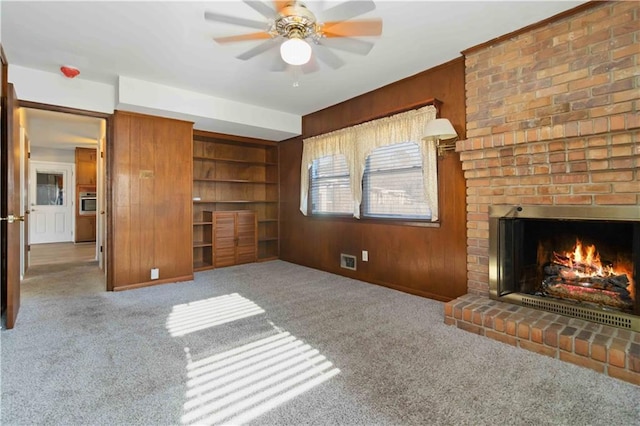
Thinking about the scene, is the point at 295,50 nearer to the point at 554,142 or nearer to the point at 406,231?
the point at 554,142

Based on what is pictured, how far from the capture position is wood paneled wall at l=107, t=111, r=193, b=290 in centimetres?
373

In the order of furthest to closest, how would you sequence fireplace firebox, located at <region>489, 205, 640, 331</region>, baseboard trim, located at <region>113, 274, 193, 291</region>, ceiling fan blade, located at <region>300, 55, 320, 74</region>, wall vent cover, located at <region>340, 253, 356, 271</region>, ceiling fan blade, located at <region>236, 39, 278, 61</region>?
wall vent cover, located at <region>340, 253, 356, 271</region>
baseboard trim, located at <region>113, 274, 193, 291</region>
ceiling fan blade, located at <region>300, 55, 320, 74</region>
ceiling fan blade, located at <region>236, 39, 278, 61</region>
fireplace firebox, located at <region>489, 205, 640, 331</region>

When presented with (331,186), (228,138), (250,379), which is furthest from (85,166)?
(250,379)

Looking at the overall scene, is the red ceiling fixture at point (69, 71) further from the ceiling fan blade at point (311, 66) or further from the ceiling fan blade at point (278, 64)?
the ceiling fan blade at point (311, 66)

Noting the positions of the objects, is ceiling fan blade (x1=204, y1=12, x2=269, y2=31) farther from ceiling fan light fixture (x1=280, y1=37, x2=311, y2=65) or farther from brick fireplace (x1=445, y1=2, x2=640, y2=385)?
brick fireplace (x1=445, y1=2, x2=640, y2=385)

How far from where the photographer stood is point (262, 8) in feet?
6.29

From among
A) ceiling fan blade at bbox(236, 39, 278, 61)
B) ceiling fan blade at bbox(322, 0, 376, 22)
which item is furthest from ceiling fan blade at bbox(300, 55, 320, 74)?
ceiling fan blade at bbox(322, 0, 376, 22)

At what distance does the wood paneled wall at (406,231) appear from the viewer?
308 cm

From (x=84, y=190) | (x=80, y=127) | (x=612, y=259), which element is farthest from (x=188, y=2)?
(x=84, y=190)

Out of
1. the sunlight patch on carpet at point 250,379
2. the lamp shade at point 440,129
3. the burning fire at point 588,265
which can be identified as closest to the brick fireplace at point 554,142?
the lamp shade at point 440,129

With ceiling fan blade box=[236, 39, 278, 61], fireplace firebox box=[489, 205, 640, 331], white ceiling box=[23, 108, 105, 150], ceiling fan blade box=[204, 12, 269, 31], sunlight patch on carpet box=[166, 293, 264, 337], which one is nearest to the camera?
ceiling fan blade box=[204, 12, 269, 31]

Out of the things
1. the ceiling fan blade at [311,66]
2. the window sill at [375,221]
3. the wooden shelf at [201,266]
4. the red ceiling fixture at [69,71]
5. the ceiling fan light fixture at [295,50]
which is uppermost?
the red ceiling fixture at [69,71]

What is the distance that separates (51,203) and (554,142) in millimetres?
10222

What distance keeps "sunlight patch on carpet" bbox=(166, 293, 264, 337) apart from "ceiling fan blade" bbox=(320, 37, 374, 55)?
A: 2335 mm
